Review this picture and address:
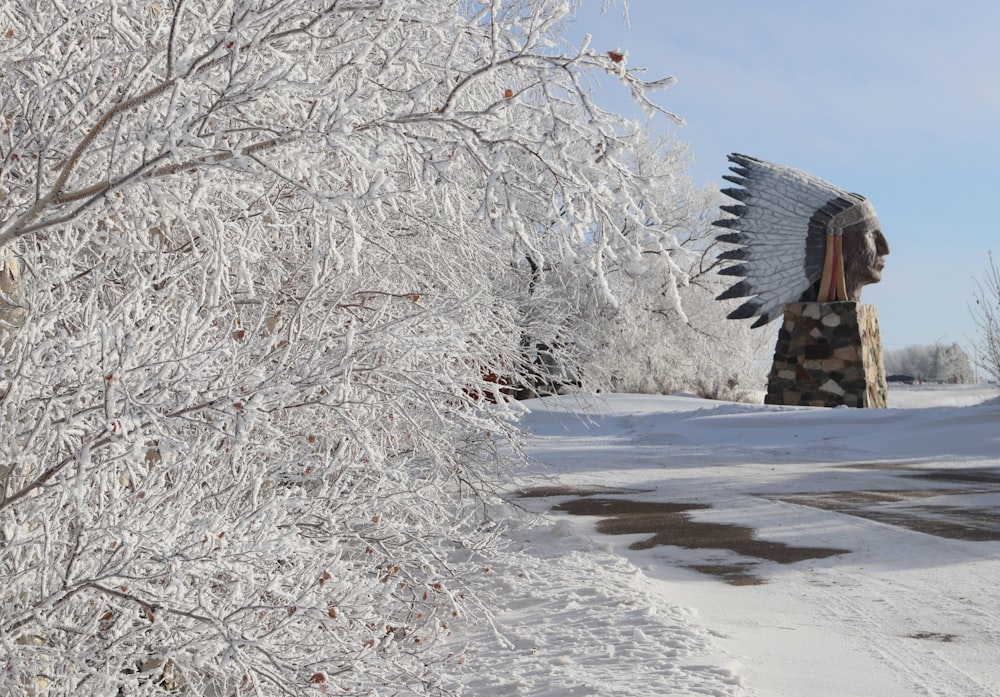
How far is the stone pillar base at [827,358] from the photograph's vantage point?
18703 mm

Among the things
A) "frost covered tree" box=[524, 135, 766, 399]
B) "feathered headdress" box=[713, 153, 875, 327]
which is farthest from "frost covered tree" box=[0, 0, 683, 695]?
"frost covered tree" box=[524, 135, 766, 399]

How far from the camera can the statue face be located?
19.3 meters

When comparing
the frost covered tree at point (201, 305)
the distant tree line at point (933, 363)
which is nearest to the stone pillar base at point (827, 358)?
the frost covered tree at point (201, 305)

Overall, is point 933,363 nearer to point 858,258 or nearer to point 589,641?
point 858,258

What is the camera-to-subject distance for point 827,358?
62.7 ft

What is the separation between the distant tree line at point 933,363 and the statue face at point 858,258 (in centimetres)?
3987

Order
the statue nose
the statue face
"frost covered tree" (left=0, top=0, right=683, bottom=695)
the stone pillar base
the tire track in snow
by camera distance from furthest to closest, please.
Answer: the statue nose < the statue face < the stone pillar base < the tire track in snow < "frost covered tree" (left=0, top=0, right=683, bottom=695)

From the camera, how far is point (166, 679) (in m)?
3.75

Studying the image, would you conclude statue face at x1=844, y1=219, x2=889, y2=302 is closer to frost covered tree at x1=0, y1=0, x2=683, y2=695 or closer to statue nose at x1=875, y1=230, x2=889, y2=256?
statue nose at x1=875, y1=230, x2=889, y2=256

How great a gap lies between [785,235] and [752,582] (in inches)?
568

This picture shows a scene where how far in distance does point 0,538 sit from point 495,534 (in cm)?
264

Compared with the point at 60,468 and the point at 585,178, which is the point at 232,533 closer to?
the point at 60,468

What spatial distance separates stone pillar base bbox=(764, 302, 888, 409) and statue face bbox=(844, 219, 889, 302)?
0.52 meters

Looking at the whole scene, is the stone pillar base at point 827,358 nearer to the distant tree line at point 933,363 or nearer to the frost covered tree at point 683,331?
the frost covered tree at point 683,331
